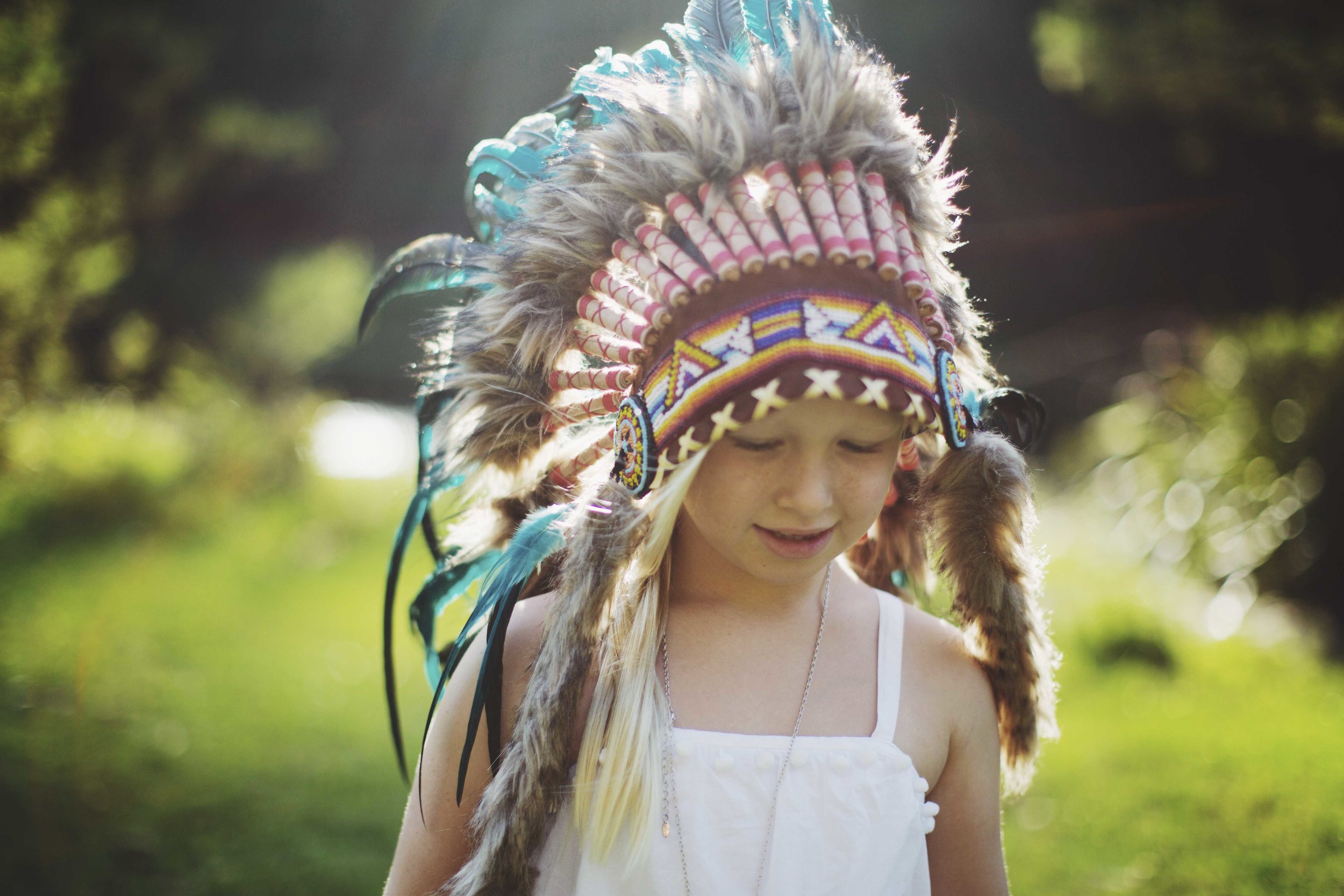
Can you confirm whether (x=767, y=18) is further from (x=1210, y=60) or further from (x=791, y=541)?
(x=1210, y=60)

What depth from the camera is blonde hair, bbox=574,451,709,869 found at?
1.52 m

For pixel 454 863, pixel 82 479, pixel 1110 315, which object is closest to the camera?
pixel 454 863

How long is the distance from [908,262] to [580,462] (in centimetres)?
70

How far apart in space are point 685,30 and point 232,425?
5866 mm

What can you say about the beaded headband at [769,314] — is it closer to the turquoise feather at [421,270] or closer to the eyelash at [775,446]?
the eyelash at [775,446]

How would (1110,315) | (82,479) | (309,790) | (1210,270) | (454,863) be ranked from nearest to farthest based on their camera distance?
(454,863)
(309,790)
(82,479)
(1210,270)
(1110,315)

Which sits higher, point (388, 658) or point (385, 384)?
point (385, 384)

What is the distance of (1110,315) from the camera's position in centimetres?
946

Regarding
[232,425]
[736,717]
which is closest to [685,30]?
[736,717]

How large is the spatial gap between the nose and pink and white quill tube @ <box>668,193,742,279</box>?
0.30 m

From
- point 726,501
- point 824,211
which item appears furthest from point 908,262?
point 726,501

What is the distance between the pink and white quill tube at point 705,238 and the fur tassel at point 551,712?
0.39m

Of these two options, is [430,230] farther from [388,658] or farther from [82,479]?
[388,658]

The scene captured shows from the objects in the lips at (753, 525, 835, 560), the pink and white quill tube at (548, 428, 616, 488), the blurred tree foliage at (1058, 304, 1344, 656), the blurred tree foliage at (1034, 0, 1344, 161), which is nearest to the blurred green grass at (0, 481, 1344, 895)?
the blurred tree foliage at (1058, 304, 1344, 656)
